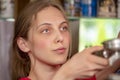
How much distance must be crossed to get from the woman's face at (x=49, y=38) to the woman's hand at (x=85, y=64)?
0.22 meters

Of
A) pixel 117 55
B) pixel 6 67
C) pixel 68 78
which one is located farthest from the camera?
pixel 6 67

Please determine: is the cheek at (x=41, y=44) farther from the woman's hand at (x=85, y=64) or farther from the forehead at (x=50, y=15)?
→ the woman's hand at (x=85, y=64)

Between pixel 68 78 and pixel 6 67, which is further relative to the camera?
pixel 6 67

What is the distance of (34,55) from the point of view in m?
0.88

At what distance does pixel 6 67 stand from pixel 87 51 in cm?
85

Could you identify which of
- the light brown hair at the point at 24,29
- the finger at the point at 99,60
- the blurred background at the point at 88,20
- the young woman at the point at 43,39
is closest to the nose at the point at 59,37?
the young woman at the point at 43,39

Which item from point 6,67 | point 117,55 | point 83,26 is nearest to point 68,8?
point 83,26

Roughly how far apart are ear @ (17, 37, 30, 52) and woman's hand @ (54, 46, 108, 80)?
40 centimetres

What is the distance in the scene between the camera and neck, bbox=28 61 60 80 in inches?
34.7

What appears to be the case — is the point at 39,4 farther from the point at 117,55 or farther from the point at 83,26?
the point at 117,55

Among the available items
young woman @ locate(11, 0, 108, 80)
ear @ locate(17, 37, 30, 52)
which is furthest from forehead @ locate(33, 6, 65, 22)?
ear @ locate(17, 37, 30, 52)

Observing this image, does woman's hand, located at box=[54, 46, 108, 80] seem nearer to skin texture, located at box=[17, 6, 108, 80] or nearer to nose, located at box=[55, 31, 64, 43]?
skin texture, located at box=[17, 6, 108, 80]

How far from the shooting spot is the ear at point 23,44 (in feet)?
3.01

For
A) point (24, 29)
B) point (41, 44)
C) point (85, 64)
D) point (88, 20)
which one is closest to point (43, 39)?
A: point (41, 44)
